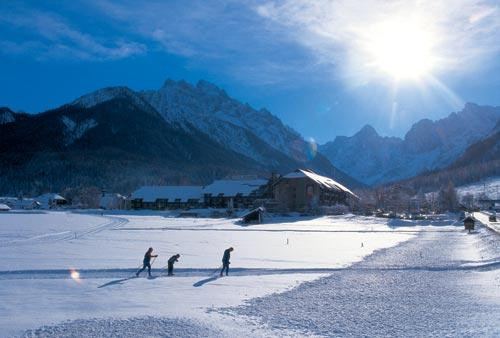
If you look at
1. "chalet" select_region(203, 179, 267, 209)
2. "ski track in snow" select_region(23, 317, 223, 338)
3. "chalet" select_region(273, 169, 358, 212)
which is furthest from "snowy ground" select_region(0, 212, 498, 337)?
"chalet" select_region(203, 179, 267, 209)

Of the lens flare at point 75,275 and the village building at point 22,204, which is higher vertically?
the village building at point 22,204

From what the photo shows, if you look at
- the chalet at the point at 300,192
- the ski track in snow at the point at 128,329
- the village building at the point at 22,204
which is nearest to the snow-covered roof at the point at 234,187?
the chalet at the point at 300,192

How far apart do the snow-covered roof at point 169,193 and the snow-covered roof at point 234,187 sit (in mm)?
4759

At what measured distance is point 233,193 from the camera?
114062mm

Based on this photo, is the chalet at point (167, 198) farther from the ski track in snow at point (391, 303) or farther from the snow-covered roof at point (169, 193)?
the ski track in snow at point (391, 303)

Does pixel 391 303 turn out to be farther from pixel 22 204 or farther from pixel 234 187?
pixel 22 204

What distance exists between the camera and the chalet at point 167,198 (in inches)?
4766

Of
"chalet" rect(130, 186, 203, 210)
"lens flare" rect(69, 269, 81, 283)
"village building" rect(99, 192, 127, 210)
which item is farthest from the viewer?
"village building" rect(99, 192, 127, 210)

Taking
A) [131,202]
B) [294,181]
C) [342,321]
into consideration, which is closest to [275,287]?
[342,321]

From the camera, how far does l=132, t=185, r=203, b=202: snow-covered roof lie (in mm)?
122000

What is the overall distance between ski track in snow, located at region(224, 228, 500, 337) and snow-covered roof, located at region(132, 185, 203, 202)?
94.9 meters

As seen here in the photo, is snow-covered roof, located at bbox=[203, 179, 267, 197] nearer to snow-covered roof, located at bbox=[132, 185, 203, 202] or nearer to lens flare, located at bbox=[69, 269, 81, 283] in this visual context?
snow-covered roof, located at bbox=[132, 185, 203, 202]

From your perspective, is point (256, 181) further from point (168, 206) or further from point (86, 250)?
point (86, 250)

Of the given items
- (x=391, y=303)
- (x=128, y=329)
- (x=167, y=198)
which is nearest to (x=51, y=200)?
(x=167, y=198)
